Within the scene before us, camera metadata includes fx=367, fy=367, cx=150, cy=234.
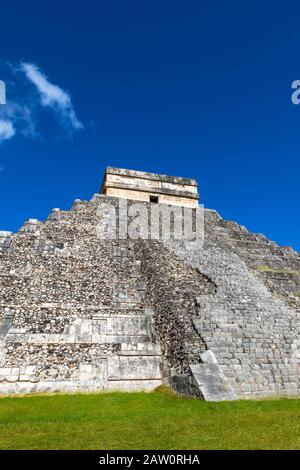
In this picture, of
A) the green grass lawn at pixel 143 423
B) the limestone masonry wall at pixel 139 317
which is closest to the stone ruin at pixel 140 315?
the limestone masonry wall at pixel 139 317

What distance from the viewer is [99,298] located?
11.4 m

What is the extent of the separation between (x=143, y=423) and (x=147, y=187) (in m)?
15.2

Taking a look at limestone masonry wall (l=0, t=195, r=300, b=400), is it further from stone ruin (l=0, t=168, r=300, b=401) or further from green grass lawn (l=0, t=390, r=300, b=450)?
green grass lawn (l=0, t=390, r=300, b=450)

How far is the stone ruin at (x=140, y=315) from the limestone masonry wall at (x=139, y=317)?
0.03 m

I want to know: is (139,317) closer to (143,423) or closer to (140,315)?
(140,315)

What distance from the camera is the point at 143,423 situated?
5.96 metres

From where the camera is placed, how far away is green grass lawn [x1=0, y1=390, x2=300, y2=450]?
4910mm

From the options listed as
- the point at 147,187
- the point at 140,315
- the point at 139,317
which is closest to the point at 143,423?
the point at 139,317

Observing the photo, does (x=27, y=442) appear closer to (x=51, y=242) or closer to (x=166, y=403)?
(x=166, y=403)

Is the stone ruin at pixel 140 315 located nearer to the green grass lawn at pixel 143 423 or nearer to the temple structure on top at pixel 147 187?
the green grass lawn at pixel 143 423

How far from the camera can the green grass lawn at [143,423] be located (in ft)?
16.1

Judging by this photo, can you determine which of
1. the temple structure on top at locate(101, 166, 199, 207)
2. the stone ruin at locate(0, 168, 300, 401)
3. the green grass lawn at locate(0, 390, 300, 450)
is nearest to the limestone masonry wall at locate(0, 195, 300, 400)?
the stone ruin at locate(0, 168, 300, 401)

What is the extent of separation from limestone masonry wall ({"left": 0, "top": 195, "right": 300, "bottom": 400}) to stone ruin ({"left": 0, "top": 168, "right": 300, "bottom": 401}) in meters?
0.03
